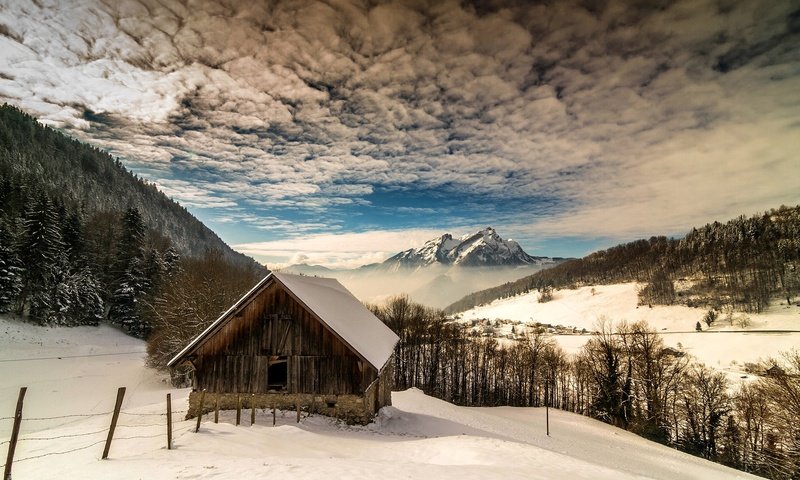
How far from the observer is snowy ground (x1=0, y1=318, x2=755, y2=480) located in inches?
433

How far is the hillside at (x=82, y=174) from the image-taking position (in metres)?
112

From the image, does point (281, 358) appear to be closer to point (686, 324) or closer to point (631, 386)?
point (631, 386)

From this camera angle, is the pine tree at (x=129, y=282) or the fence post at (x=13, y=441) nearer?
the fence post at (x=13, y=441)

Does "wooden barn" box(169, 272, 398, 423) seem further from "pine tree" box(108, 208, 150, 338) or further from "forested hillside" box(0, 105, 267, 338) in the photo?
"pine tree" box(108, 208, 150, 338)

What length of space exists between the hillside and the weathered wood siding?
70958 millimetres

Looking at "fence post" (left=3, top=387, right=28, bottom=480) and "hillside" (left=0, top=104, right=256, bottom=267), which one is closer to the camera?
"fence post" (left=3, top=387, right=28, bottom=480)

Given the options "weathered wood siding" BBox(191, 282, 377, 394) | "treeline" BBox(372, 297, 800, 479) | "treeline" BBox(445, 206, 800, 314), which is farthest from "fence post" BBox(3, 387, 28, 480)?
"treeline" BBox(445, 206, 800, 314)

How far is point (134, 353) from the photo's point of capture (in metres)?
50.3

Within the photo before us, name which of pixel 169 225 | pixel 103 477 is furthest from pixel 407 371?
pixel 169 225

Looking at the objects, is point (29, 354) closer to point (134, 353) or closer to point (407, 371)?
point (134, 353)

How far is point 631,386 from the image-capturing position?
44625 millimetres

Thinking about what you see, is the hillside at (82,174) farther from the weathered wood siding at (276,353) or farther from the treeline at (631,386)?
the weathered wood siding at (276,353)

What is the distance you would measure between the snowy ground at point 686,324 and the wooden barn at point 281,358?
81393 millimetres

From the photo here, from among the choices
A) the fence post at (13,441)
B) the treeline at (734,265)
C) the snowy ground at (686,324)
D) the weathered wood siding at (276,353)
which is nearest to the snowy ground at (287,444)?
the fence post at (13,441)
